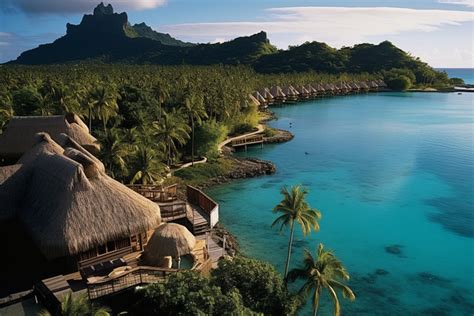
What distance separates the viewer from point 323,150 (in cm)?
7000

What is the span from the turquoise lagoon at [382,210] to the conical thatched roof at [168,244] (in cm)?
940

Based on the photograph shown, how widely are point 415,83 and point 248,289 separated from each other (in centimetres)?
19970

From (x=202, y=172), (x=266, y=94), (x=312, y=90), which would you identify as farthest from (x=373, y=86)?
(x=202, y=172)

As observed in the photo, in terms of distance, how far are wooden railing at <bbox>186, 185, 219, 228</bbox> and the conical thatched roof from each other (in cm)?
715

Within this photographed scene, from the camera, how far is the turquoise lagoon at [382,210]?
28.9 metres

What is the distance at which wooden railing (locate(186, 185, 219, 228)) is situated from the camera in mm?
31312

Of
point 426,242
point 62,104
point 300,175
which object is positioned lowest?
point 426,242

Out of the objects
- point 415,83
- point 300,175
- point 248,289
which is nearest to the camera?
point 248,289

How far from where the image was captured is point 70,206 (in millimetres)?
21812

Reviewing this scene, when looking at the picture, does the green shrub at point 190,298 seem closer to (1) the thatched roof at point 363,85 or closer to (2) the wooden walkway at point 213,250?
(2) the wooden walkway at point 213,250

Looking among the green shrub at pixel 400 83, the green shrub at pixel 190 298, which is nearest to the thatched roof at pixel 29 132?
the green shrub at pixel 190 298

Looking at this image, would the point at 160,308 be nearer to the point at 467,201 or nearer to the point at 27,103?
the point at 467,201

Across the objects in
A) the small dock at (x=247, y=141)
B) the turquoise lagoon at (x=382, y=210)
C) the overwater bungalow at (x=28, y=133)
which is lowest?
the turquoise lagoon at (x=382, y=210)

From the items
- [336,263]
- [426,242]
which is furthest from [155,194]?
[426,242]
